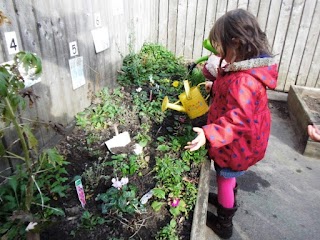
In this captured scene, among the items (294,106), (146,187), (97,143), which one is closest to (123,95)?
(97,143)

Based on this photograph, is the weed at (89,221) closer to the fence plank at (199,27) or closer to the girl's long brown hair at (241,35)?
the girl's long brown hair at (241,35)

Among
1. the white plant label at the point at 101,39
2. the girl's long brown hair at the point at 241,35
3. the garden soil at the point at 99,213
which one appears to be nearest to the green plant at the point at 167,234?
the garden soil at the point at 99,213

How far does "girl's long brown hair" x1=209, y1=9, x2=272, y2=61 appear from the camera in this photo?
182cm

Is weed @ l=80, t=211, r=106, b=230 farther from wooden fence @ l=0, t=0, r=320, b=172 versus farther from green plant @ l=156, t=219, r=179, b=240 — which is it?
wooden fence @ l=0, t=0, r=320, b=172

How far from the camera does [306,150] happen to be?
350cm

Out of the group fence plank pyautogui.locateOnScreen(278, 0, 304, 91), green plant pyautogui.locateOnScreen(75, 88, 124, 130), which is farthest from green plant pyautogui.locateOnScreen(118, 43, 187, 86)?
fence plank pyautogui.locateOnScreen(278, 0, 304, 91)

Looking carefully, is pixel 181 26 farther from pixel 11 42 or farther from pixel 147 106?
pixel 11 42

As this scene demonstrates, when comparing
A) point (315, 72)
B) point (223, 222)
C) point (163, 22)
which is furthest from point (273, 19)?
point (223, 222)

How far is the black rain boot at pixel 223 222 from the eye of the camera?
2260 mm

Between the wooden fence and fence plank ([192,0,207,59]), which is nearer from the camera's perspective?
the wooden fence

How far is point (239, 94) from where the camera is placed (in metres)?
1.77

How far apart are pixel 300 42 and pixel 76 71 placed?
12.1 ft

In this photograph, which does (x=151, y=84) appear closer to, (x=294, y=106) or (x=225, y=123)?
(x=225, y=123)

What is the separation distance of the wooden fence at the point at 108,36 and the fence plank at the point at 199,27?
1 centimetres
